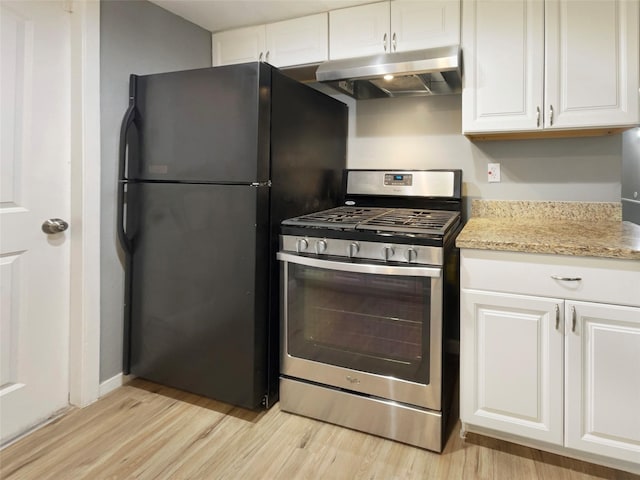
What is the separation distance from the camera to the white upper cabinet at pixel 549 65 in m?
1.78

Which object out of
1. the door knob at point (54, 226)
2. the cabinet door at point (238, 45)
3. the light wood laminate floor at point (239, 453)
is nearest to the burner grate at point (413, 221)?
the light wood laminate floor at point (239, 453)

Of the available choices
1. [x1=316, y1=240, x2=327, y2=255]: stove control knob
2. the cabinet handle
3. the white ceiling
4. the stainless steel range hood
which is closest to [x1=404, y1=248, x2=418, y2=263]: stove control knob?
[x1=316, y1=240, x2=327, y2=255]: stove control knob

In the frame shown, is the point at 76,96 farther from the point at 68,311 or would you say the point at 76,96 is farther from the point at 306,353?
the point at 306,353

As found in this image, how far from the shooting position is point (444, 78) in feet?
6.97

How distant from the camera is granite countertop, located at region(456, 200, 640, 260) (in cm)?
149

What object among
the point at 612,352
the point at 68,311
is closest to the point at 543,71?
the point at 612,352

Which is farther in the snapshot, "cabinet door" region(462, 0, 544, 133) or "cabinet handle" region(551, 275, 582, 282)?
"cabinet door" region(462, 0, 544, 133)

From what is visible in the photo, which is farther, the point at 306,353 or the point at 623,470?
the point at 306,353

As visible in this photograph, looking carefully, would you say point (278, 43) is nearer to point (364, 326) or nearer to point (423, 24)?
point (423, 24)

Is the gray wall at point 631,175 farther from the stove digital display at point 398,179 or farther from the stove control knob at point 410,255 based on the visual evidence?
the stove control knob at point 410,255

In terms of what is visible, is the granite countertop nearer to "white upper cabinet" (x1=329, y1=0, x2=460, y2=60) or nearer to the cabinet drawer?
the cabinet drawer

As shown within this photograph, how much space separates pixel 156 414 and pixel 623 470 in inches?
76.4

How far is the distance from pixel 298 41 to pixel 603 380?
214cm

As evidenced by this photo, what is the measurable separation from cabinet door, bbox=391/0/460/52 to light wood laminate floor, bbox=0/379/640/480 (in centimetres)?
183
